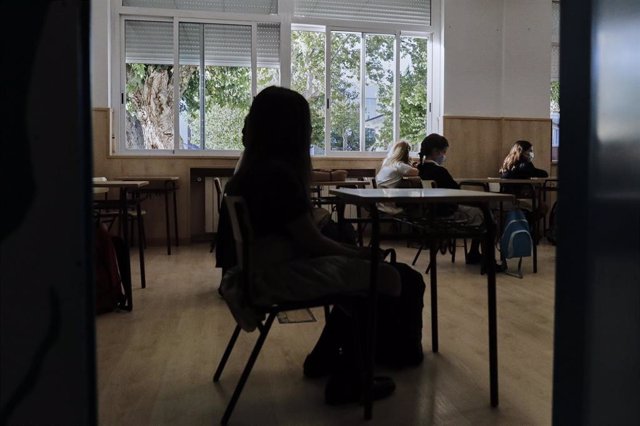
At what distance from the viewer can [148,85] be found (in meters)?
5.53

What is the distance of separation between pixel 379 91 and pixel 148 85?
2.49 meters

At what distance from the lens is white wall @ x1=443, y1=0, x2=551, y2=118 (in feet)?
19.5

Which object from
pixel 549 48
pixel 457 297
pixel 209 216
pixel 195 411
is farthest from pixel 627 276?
pixel 549 48

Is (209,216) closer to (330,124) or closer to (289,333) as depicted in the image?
(330,124)

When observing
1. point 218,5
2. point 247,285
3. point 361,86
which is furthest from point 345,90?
point 247,285

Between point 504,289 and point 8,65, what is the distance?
3.15 metres

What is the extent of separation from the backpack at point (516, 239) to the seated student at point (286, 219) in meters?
2.57

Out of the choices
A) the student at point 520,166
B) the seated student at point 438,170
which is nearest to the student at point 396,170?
the seated student at point 438,170

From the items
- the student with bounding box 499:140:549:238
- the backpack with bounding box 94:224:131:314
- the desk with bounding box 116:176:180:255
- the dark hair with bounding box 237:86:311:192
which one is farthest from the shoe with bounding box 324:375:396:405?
the desk with bounding box 116:176:180:255

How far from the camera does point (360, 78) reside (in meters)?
5.97

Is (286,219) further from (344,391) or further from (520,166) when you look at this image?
(520,166)

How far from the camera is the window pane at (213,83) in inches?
219

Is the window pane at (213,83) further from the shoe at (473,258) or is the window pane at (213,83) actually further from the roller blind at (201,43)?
the shoe at (473,258)

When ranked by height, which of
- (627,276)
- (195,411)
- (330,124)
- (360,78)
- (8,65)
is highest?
(360,78)
